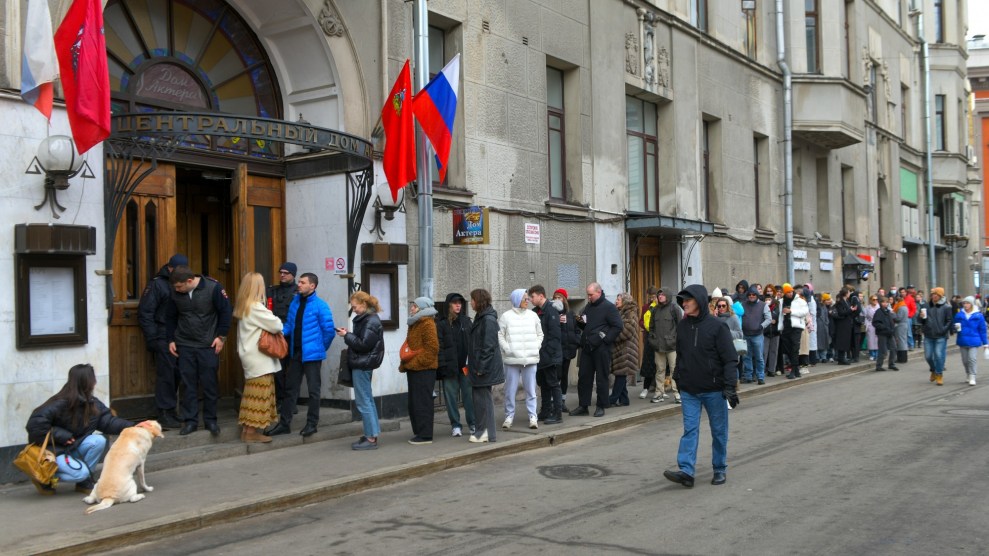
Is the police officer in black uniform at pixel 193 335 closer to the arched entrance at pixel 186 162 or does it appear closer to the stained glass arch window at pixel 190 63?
the arched entrance at pixel 186 162

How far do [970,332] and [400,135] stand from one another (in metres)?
11.5

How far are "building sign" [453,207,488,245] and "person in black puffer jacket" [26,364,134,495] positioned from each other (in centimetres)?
623

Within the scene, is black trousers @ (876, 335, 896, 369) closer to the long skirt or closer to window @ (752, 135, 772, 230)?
window @ (752, 135, 772, 230)

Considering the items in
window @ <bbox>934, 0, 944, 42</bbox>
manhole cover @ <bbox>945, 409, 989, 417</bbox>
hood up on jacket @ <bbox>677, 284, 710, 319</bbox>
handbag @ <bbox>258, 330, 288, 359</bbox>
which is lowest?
manhole cover @ <bbox>945, 409, 989, 417</bbox>

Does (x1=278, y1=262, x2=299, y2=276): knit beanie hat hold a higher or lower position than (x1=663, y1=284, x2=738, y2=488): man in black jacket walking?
higher

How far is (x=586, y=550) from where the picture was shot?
634cm

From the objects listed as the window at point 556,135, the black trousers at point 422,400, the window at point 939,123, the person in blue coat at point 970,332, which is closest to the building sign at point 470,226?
the black trousers at point 422,400

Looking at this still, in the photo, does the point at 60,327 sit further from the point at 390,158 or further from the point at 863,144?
the point at 863,144

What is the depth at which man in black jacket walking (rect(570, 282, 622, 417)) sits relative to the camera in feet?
42.8

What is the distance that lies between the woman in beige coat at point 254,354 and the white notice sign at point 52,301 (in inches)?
68.1

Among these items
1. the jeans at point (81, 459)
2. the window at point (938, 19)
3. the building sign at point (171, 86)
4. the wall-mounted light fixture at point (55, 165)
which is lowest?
the jeans at point (81, 459)

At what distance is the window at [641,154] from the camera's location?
1988 cm

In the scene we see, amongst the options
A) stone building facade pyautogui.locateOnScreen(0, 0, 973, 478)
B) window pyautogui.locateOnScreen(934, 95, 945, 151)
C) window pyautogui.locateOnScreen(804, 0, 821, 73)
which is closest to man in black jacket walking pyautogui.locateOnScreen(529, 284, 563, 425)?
stone building facade pyautogui.locateOnScreen(0, 0, 973, 478)

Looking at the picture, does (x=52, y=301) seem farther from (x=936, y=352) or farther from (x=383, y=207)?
(x=936, y=352)
